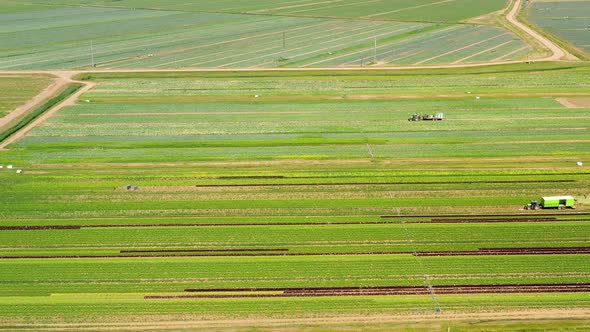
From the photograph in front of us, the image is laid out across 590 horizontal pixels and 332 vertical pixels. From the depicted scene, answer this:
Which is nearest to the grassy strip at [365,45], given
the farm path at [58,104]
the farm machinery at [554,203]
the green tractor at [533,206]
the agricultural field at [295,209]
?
the agricultural field at [295,209]

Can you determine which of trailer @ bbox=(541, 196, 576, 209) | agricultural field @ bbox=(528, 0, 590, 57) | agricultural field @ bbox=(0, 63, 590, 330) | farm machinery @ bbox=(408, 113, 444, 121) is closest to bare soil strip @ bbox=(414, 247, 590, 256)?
agricultural field @ bbox=(0, 63, 590, 330)

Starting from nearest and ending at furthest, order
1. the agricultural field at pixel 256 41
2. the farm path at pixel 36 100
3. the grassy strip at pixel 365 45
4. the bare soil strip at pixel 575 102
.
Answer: the farm path at pixel 36 100
the bare soil strip at pixel 575 102
the grassy strip at pixel 365 45
the agricultural field at pixel 256 41

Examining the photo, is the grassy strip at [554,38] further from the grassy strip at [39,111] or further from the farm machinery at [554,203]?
the grassy strip at [39,111]

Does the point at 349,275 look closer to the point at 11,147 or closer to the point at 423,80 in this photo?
the point at 11,147

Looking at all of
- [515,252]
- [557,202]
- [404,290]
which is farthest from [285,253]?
[557,202]

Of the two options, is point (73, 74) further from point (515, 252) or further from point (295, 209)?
point (515, 252)

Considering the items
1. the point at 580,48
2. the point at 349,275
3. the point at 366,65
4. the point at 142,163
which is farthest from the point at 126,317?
the point at 580,48
